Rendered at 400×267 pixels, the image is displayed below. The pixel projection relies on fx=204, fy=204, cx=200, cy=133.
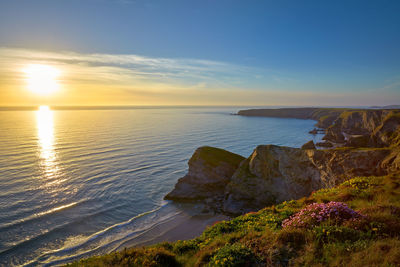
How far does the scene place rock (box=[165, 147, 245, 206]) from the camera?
93.0 ft

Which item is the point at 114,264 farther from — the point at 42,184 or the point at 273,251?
the point at 42,184

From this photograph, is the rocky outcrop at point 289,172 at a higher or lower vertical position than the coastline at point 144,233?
higher

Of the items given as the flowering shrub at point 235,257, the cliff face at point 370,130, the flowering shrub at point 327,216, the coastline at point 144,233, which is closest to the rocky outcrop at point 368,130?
the cliff face at point 370,130

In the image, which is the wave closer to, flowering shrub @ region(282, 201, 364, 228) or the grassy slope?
the grassy slope

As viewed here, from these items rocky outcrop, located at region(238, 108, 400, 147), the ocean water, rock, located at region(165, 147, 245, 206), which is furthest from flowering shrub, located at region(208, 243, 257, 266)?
rocky outcrop, located at region(238, 108, 400, 147)

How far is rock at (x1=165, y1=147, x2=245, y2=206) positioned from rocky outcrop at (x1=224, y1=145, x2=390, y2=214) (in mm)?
2513

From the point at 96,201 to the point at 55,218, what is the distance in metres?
4.72

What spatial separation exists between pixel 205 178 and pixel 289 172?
11.4m

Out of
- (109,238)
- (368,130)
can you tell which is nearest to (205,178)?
(109,238)

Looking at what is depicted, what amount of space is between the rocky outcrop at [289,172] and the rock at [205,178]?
8.25 ft

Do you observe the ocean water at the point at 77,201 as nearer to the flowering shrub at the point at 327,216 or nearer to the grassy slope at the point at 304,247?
the grassy slope at the point at 304,247

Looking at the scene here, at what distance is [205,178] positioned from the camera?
29719mm

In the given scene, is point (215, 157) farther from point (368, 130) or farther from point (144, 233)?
point (368, 130)

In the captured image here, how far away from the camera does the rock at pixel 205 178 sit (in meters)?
28.3
